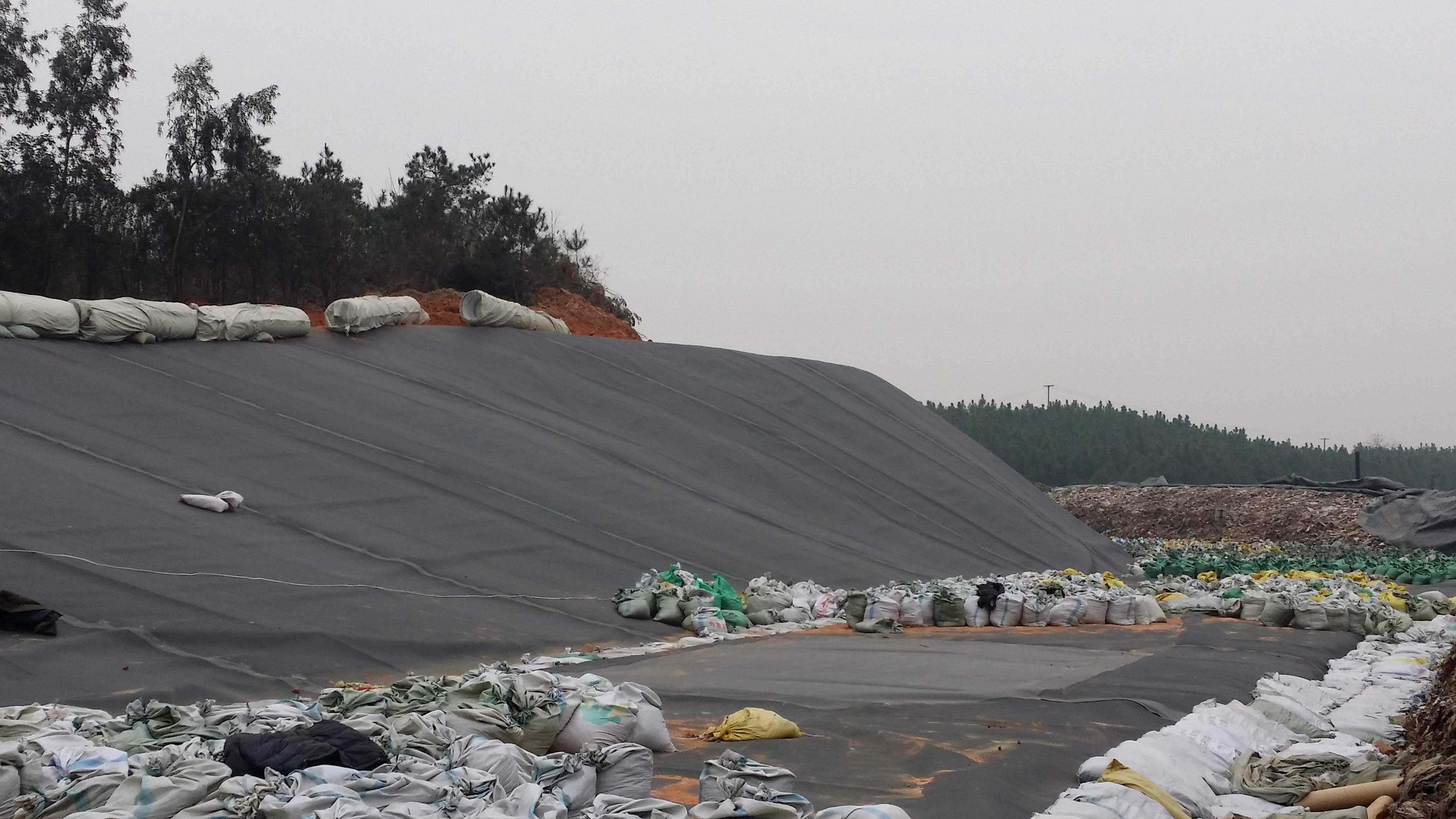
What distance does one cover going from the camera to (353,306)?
12.4 metres

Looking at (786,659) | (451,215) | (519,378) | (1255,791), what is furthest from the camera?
(451,215)

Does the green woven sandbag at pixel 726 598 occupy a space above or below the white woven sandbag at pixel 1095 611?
below

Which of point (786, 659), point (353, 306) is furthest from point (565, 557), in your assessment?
point (353, 306)

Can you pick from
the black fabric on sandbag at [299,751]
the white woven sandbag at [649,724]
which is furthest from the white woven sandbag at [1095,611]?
the black fabric on sandbag at [299,751]

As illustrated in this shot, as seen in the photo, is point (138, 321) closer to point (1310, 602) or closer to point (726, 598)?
point (726, 598)

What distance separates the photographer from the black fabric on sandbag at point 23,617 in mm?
5609

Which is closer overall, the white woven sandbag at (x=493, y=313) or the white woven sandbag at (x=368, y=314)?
the white woven sandbag at (x=368, y=314)

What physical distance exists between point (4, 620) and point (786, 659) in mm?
4257

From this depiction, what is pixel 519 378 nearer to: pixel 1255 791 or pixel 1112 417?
pixel 1255 791

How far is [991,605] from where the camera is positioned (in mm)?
9328

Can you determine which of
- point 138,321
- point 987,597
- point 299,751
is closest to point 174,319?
point 138,321

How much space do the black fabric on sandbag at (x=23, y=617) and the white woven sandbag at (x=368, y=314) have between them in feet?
22.2

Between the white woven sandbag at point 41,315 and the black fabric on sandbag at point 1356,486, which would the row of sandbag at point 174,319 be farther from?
the black fabric on sandbag at point 1356,486

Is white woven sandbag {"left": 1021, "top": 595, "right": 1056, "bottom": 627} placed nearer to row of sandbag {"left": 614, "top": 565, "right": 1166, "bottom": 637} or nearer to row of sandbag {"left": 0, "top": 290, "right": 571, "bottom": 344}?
row of sandbag {"left": 614, "top": 565, "right": 1166, "bottom": 637}
